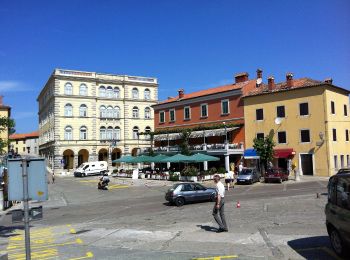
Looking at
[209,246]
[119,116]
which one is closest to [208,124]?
[119,116]

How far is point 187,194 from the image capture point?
23.0m

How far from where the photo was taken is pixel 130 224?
16.1 m

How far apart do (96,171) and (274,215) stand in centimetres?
4747

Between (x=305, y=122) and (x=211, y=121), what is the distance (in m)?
13.5

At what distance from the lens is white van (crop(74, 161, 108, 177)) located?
59531 millimetres

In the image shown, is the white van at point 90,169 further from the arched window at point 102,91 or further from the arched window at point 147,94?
the arched window at point 147,94

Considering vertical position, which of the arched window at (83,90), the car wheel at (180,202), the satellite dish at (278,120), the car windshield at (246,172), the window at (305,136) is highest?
the arched window at (83,90)

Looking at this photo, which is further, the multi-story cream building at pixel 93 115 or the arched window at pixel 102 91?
the arched window at pixel 102 91

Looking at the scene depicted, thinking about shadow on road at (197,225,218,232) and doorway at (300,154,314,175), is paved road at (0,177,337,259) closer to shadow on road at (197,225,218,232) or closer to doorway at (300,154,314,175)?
shadow on road at (197,225,218,232)

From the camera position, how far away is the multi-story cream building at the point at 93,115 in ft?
238

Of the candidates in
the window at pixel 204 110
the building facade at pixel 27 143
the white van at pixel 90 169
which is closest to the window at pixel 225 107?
the window at pixel 204 110

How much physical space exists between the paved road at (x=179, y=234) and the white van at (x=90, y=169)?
128 feet

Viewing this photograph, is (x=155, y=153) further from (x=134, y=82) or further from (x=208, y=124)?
(x=134, y=82)

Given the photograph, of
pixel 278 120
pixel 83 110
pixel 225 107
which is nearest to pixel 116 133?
pixel 83 110
